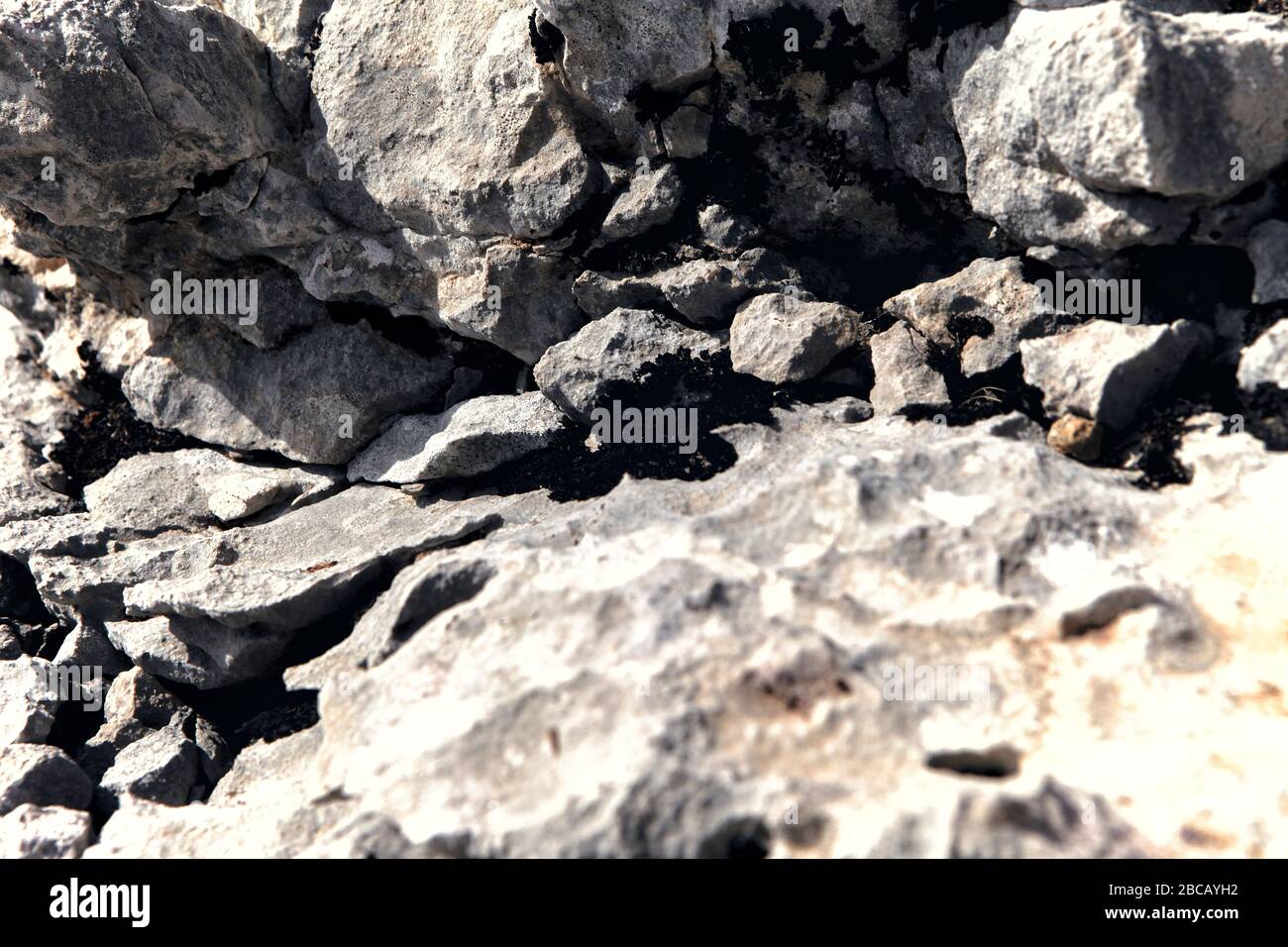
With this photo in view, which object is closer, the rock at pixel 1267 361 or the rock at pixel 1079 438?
the rock at pixel 1267 361

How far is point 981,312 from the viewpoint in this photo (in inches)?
449

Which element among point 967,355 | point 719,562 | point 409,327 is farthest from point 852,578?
point 409,327

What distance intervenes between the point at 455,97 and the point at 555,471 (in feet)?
17.0

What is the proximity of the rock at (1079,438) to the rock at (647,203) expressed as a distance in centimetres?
552

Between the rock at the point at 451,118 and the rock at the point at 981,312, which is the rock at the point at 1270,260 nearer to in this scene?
the rock at the point at 981,312

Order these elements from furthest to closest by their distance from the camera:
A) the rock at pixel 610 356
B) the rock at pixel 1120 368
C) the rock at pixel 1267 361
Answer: the rock at pixel 610 356, the rock at pixel 1120 368, the rock at pixel 1267 361

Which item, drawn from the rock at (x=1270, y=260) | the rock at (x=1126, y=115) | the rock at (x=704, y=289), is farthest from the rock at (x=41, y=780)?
the rock at (x=1270, y=260)

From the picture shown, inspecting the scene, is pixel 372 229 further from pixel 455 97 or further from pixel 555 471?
pixel 555 471

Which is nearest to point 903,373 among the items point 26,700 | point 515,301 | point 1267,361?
point 1267,361

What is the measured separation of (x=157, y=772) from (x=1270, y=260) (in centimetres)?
1295

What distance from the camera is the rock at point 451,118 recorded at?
1250cm

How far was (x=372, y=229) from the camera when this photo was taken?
1362 cm

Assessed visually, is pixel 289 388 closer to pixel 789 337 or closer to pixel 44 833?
pixel 44 833

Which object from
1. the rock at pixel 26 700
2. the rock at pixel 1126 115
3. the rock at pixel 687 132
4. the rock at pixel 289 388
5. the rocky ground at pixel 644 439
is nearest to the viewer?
the rocky ground at pixel 644 439
